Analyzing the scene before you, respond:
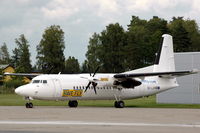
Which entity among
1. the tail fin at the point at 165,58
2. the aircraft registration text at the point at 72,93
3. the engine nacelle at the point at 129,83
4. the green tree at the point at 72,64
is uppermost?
the green tree at the point at 72,64

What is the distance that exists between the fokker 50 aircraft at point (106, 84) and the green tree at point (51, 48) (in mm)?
59612

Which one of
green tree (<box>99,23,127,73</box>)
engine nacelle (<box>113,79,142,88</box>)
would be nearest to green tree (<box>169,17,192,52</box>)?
green tree (<box>99,23,127,73</box>)

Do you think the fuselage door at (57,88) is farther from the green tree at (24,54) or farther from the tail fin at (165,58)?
the green tree at (24,54)

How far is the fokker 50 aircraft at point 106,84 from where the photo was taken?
29841mm

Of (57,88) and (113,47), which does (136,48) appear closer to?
(113,47)

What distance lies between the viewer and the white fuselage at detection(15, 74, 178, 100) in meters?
29.6

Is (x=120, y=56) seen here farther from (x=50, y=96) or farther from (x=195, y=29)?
(x=50, y=96)

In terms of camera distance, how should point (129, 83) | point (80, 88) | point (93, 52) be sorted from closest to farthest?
1. point (80, 88)
2. point (129, 83)
3. point (93, 52)

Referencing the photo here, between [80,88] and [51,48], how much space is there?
2550 inches

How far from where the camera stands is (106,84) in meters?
32.0

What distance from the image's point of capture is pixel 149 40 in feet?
319

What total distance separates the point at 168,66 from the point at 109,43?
196ft

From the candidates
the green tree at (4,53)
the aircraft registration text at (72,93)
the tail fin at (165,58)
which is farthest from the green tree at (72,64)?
the aircraft registration text at (72,93)

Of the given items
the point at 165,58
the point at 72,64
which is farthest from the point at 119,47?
the point at 165,58
